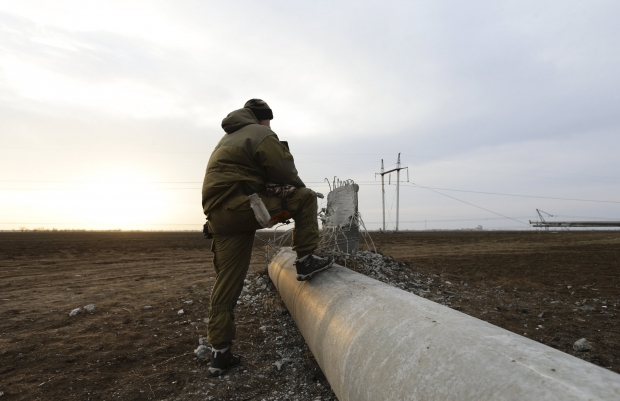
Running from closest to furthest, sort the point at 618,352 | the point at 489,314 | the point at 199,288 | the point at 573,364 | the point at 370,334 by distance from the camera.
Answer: the point at 573,364, the point at 370,334, the point at 618,352, the point at 489,314, the point at 199,288

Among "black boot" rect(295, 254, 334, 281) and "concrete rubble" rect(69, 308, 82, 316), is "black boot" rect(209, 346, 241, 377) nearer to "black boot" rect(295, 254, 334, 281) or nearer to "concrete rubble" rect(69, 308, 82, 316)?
"black boot" rect(295, 254, 334, 281)

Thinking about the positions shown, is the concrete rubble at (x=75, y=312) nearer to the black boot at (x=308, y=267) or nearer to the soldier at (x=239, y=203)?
the soldier at (x=239, y=203)

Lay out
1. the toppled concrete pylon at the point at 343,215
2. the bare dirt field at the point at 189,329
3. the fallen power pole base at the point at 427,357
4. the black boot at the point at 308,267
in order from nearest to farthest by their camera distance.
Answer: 1. the fallen power pole base at the point at 427,357
2. the bare dirt field at the point at 189,329
3. the black boot at the point at 308,267
4. the toppled concrete pylon at the point at 343,215

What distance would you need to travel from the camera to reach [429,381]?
4.49 feet

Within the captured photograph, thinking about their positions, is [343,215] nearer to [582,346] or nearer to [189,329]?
[189,329]

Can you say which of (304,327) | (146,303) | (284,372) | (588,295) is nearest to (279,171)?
(304,327)

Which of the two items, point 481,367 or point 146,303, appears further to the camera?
point 146,303

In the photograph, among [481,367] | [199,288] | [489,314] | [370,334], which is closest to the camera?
[481,367]

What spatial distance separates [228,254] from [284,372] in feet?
3.94

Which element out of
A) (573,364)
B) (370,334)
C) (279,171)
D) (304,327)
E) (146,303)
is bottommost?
(146,303)

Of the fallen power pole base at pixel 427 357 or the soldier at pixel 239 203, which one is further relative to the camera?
the soldier at pixel 239 203

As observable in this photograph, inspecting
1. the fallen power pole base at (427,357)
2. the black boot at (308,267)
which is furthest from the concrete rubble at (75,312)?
the fallen power pole base at (427,357)

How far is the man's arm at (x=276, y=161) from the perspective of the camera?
305 centimetres

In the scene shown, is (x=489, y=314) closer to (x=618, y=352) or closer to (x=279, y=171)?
(x=618, y=352)
